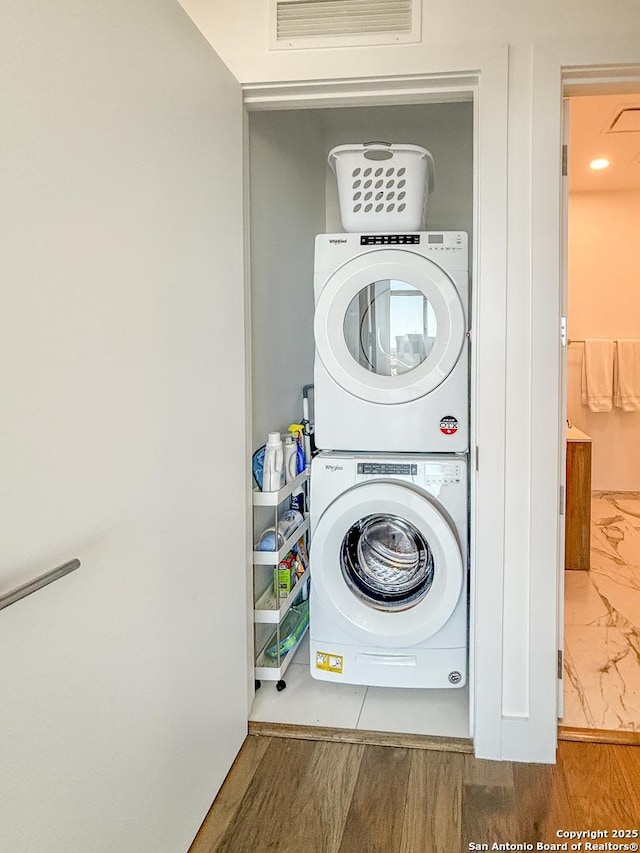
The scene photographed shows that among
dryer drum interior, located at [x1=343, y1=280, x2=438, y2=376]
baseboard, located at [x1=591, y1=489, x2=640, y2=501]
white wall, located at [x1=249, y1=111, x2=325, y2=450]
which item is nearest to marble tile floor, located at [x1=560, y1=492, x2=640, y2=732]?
baseboard, located at [x1=591, y1=489, x2=640, y2=501]

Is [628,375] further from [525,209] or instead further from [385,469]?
[525,209]

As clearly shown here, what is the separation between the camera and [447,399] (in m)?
2.30

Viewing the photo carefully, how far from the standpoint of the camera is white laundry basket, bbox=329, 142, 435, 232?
230 centimetres

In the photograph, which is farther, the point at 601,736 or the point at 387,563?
the point at 387,563

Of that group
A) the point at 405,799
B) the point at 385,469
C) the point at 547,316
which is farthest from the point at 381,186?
the point at 405,799

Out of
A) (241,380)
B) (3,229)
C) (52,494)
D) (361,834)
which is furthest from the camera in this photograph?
(241,380)

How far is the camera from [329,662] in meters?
2.37

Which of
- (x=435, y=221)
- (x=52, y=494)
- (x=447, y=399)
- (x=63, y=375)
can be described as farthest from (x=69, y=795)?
(x=435, y=221)

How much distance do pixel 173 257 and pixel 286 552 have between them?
118 cm

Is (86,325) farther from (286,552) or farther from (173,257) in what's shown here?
(286,552)

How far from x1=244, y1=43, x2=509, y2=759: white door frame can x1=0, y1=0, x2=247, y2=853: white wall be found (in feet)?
1.35

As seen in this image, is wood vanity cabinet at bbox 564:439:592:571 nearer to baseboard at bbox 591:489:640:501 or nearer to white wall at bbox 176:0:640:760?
baseboard at bbox 591:489:640:501

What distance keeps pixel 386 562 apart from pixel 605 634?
44.2 inches

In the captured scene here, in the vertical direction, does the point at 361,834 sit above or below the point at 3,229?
below
